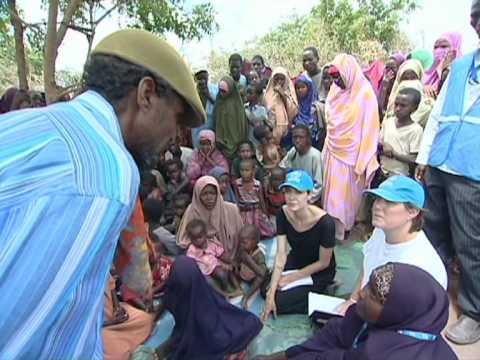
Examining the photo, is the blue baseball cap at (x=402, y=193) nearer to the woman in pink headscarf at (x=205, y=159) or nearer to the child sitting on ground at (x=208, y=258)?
the child sitting on ground at (x=208, y=258)

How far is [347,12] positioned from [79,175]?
14.9 m

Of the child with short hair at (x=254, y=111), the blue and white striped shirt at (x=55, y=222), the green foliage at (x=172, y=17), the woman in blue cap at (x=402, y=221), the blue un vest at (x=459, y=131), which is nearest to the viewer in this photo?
the blue and white striped shirt at (x=55, y=222)

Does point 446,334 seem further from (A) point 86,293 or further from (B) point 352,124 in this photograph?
(A) point 86,293

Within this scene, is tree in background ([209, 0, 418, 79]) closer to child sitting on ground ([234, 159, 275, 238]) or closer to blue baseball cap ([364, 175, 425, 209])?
child sitting on ground ([234, 159, 275, 238])

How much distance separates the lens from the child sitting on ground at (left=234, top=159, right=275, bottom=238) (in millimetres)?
4082

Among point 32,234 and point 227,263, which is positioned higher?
point 32,234

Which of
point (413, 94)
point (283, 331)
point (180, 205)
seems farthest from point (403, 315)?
point (180, 205)

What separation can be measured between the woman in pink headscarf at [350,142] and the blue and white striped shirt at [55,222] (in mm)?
3492

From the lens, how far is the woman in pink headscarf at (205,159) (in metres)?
4.59

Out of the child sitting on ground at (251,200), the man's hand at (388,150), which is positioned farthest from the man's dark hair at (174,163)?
the man's hand at (388,150)

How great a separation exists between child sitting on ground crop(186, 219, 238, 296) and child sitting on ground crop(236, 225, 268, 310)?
0.34ft

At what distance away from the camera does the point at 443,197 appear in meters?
2.72

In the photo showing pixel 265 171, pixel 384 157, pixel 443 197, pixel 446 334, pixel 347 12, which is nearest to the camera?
pixel 446 334

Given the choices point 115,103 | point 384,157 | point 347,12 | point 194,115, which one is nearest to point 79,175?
point 115,103
